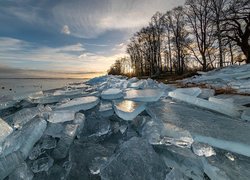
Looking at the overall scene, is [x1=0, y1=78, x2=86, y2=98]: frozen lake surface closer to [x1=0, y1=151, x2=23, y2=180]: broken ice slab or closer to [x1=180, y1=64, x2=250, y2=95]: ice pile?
[x1=0, y1=151, x2=23, y2=180]: broken ice slab

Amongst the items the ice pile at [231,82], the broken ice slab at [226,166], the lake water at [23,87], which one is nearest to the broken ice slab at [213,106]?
the broken ice slab at [226,166]

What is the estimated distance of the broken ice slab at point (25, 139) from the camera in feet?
3.79

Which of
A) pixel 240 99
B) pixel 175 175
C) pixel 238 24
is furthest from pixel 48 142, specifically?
pixel 238 24

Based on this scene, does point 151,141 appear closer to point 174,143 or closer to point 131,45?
point 174,143

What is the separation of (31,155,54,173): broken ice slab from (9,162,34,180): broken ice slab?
1.6 inches

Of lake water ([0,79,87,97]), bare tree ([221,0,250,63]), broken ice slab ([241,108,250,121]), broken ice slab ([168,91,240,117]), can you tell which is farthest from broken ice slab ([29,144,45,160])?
bare tree ([221,0,250,63])

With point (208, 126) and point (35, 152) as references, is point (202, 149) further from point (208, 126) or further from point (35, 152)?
point (35, 152)

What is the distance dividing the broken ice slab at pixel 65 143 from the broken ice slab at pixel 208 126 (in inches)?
26.7

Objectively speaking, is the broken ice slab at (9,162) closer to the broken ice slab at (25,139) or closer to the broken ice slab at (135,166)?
the broken ice slab at (25,139)

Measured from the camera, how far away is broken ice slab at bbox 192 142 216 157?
1.13m

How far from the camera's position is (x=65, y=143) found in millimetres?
1279

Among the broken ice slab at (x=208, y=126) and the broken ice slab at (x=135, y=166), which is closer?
the broken ice slab at (x=135, y=166)

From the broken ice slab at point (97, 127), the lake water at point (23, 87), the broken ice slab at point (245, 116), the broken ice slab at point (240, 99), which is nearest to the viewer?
the broken ice slab at point (97, 127)

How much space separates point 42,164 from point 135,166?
57 cm
